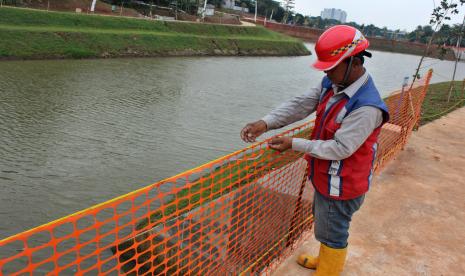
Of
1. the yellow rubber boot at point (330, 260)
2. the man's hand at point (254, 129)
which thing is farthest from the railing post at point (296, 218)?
the man's hand at point (254, 129)

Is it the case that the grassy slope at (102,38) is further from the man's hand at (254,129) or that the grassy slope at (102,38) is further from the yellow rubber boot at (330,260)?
the yellow rubber boot at (330,260)

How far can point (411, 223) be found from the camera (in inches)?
177

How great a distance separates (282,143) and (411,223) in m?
2.63

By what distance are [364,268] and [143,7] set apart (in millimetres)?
50351

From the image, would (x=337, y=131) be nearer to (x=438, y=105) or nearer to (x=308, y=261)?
(x=308, y=261)

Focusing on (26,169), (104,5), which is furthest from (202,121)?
(104,5)

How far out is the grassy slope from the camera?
924 inches

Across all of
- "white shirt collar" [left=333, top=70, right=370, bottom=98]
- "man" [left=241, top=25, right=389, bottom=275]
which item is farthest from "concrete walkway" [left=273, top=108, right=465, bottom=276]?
"white shirt collar" [left=333, top=70, right=370, bottom=98]

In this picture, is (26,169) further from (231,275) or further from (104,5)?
(104,5)

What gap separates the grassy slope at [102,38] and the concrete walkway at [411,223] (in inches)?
845

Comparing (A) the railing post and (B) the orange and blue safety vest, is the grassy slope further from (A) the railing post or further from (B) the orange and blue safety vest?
(B) the orange and blue safety vest

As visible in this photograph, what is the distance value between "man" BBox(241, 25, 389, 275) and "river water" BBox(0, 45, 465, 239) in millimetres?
5497

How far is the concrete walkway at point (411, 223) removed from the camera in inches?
145

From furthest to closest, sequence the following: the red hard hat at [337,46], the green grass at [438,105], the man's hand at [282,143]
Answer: the green grass at [438,105] < the man's hand at [282,143] < the red hard hat at [337,46]
